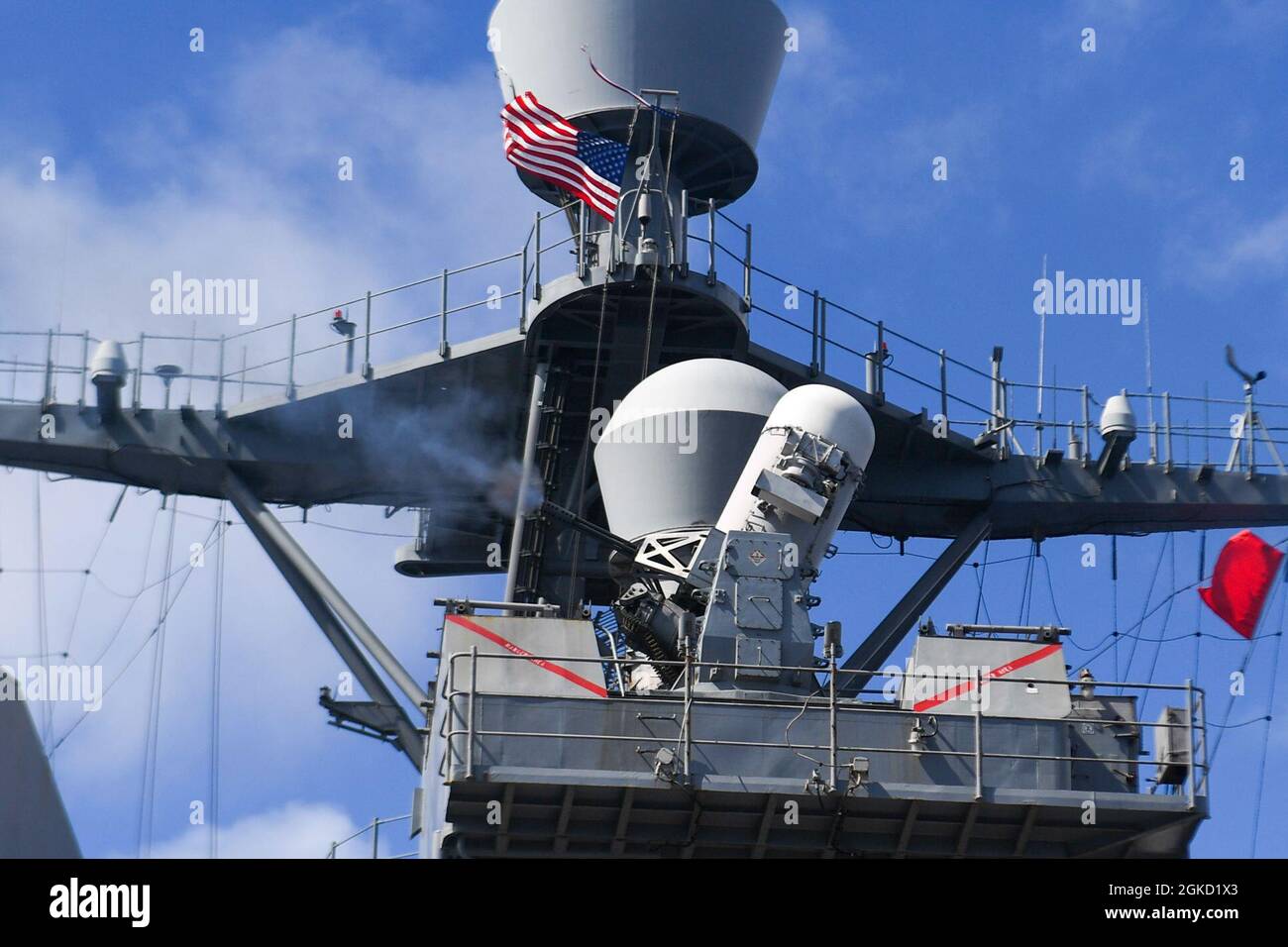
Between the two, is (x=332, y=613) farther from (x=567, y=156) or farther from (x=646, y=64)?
(x=646, y=64)

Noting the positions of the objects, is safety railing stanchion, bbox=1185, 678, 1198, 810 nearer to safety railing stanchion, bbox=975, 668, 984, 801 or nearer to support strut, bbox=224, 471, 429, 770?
safety railing stanchion, bbox=975, 668, 984, 801

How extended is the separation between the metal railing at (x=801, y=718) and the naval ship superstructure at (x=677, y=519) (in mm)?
47

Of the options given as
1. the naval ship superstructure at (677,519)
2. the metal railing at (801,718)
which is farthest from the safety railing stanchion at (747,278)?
the metal railing at (801,718)

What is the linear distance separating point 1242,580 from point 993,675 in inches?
189

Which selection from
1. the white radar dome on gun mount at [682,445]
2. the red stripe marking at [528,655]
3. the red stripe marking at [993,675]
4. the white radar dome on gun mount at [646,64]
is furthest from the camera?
the white radar dome on gun mount at [646,64]

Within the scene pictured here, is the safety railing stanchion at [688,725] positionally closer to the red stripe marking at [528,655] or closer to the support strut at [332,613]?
the red stripe marking at [528,655]

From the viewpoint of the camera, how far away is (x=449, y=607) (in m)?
22.9

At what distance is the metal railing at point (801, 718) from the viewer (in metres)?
20.9

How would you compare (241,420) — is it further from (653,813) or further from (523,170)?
(653,813)
